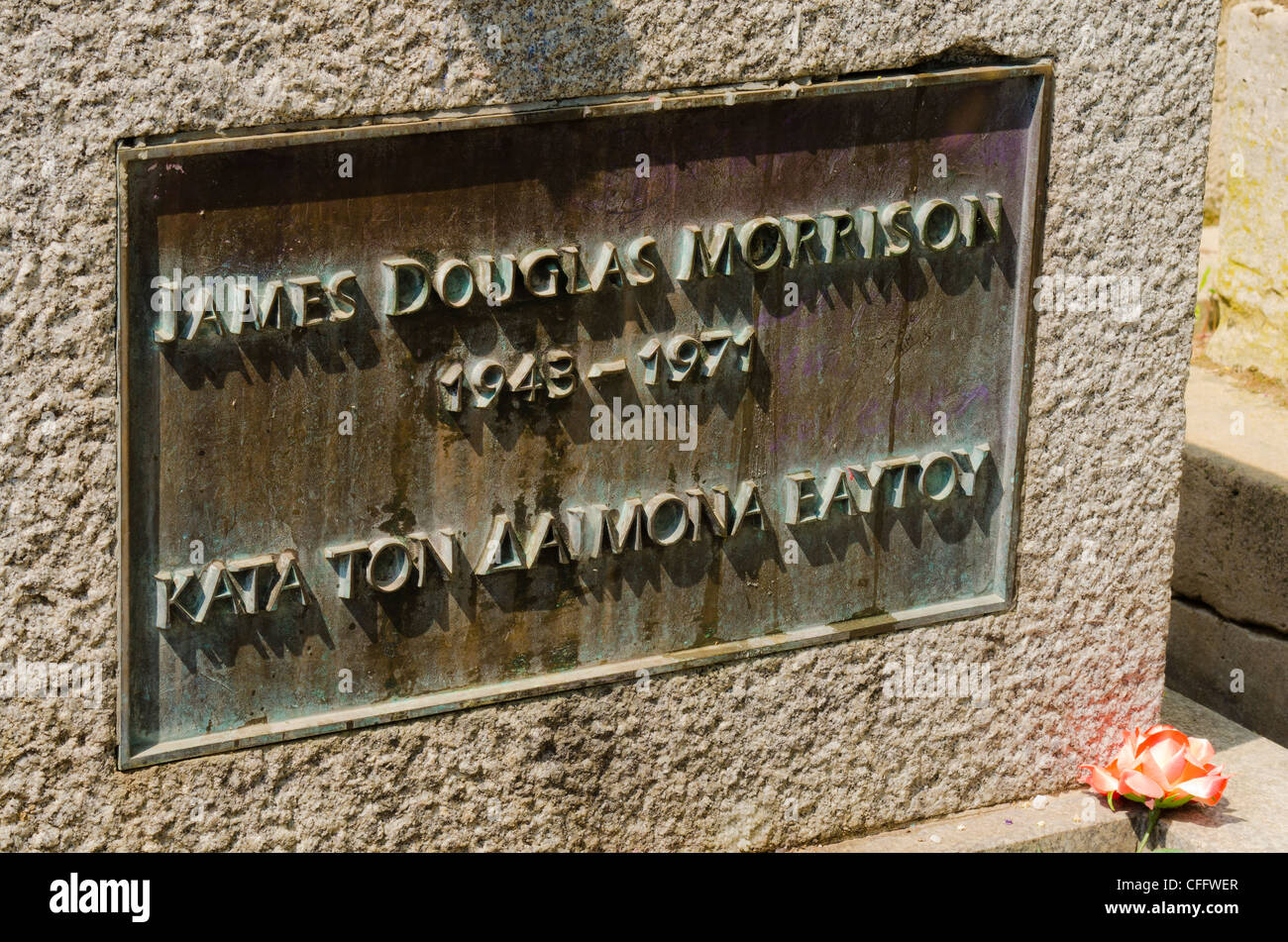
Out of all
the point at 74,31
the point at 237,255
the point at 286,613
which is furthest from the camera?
the point at 286,613

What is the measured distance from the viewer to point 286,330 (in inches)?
101

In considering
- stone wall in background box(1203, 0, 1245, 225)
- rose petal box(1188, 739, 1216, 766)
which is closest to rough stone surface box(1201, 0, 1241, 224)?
stone wall in background box(1203, 0, 1245, 225)

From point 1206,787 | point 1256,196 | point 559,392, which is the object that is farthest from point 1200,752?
point 1256,196

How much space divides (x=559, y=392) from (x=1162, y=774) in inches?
61.3

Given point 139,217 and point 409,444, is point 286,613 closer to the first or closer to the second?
point 409,444

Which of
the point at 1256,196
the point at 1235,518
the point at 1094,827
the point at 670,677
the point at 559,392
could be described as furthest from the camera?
the point at 1256,196

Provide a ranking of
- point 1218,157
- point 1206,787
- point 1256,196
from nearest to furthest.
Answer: point 1206,787 < point 1256,196 < point 1218,157

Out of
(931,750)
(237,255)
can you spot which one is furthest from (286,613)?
(931,750)

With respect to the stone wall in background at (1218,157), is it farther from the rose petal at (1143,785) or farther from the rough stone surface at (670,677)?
the rose petal at (1143,785)

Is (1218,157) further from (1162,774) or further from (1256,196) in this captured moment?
(1162,774)

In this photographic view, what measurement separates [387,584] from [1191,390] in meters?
3.22

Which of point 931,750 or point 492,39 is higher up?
point 492,39

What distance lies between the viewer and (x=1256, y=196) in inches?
193

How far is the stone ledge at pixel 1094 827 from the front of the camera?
3.25 m
